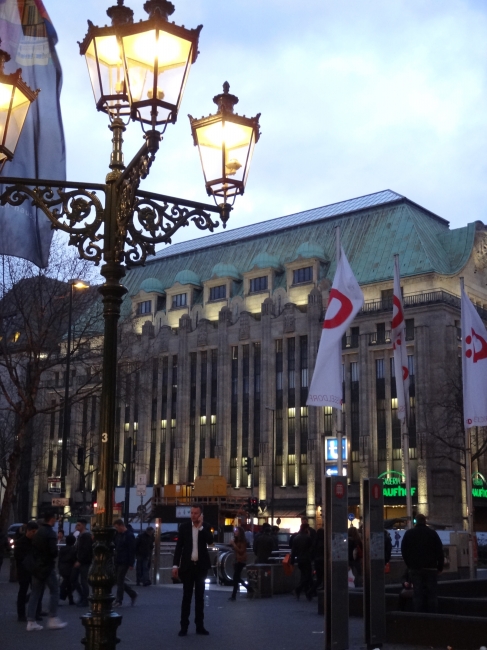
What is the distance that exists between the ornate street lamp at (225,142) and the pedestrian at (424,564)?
711cm

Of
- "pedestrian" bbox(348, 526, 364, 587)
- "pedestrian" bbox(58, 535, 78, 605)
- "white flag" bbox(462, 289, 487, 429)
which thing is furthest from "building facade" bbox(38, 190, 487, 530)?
"pedestrian" bbox(58, 535, 78, 605)

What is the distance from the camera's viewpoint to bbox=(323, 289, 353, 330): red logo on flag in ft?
70.1

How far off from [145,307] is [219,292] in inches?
358

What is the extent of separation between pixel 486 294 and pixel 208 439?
26.5m

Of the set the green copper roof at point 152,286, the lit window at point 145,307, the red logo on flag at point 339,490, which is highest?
the green copper roof at point 152,286

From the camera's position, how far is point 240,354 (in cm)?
7569

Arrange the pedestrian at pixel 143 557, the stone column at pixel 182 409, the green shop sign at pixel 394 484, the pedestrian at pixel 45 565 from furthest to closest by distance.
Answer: the stone column at pixel 182 409
the green shop sign at pixel 394 484
the pedestrian at pixel 143 557
the pedestrian at pixel 45 565

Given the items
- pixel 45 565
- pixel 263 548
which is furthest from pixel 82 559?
pixel 263 548

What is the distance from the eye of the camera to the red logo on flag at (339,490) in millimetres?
12070

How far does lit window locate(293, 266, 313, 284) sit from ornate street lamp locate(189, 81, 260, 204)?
64394 millimetres

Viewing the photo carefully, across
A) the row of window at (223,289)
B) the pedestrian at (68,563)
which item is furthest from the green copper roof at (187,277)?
the pedestrian at (68,563)

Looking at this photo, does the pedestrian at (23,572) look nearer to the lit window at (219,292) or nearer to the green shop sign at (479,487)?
the green shop sign at (479,487)

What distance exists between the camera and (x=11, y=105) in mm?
8547

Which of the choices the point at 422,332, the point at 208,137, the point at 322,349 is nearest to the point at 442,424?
the point at 422,332
